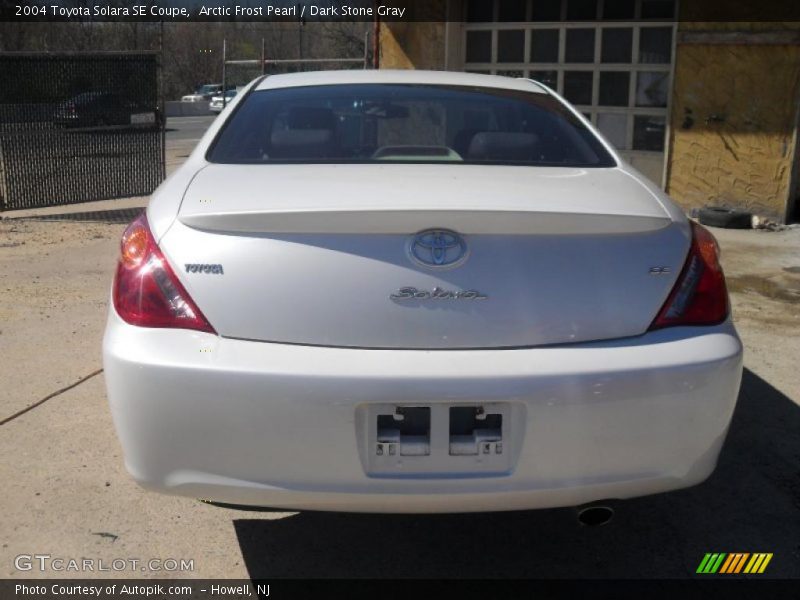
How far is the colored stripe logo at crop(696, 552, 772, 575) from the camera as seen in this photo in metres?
3.03

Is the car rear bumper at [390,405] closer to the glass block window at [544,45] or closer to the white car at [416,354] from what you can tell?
the white car at [416,354]

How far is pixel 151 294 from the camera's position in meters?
2.55

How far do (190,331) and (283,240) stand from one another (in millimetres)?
350

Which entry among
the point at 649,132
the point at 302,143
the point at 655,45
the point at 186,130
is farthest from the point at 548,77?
the point at 186,130

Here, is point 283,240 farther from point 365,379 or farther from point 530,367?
point 530,367

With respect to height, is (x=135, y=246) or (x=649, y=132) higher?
(x=135, y=246)

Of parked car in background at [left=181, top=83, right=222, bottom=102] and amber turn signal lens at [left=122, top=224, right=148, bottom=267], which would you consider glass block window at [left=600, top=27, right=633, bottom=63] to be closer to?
amber turn signal lens at [left=122, top=224, right=148, bottom=267]

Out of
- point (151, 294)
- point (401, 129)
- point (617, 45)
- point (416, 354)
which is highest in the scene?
point (617, 45)

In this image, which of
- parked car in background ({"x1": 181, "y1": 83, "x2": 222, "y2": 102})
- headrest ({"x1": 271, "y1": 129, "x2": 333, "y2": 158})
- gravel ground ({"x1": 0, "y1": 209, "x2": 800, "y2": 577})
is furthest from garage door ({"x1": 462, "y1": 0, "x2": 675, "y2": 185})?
parked car in background ({"x1": 181, "y1": 83, "x2": 222, "y2": 102})

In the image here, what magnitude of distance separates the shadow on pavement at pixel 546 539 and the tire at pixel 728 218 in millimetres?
6120

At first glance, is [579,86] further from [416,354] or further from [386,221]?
[416,354]

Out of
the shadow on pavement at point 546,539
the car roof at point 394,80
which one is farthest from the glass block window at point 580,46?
the shadow on pavement at point 546,539

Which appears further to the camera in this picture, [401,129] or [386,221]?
[401,129]

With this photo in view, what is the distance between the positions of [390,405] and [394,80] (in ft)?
6.34
